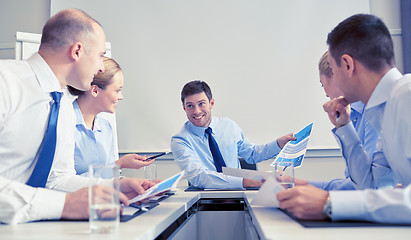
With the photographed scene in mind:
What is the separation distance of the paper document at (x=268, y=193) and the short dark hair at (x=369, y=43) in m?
0.64

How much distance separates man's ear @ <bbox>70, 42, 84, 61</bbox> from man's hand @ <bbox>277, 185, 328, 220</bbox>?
1147mm

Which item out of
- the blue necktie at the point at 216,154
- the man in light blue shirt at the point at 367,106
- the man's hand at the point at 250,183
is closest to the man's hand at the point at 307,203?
the man in light blue shirt at the point at 367,106

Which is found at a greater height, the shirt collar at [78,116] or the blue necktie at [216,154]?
the shirt collar at [78,116]

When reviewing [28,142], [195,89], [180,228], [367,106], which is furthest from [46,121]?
[195,89]

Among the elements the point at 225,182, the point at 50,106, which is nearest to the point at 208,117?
the point at 225,182

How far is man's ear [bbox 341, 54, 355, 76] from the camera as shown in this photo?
147 centimetres

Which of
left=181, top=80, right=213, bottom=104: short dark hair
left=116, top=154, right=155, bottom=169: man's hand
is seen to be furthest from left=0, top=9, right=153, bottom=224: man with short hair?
left=181, top=80, right=213, bottom=104: short dark hair

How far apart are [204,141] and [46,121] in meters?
1.67

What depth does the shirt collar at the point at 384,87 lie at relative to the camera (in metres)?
1.40

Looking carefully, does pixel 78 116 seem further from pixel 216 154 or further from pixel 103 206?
pixel 103 206

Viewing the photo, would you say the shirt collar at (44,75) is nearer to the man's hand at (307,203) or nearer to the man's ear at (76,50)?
the man's ear at (76,50)

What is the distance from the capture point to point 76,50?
1710 mm

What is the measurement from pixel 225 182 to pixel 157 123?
172 centimetres

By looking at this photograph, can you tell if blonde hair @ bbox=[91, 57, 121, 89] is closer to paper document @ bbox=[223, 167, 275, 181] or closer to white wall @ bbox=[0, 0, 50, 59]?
paper document @ bbox=[223, 167, 275, 181]
